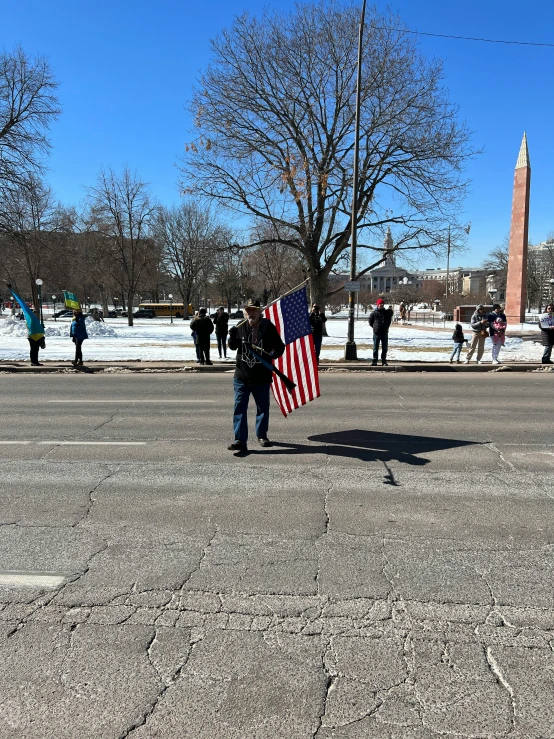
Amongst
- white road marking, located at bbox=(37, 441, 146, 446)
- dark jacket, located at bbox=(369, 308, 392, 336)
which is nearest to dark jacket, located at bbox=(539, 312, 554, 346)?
dark jacket, located at bbox=(369, 308, 392, 336)

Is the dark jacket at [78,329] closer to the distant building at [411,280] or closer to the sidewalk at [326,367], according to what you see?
the sidewalk at [326,367]

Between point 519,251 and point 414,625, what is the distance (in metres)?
41.7

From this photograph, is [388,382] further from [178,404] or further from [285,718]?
[285,718]

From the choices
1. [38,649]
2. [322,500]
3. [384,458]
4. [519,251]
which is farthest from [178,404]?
[519,251]

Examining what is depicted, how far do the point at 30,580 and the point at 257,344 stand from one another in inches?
145

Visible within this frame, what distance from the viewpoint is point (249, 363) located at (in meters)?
6.34

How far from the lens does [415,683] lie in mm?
2490

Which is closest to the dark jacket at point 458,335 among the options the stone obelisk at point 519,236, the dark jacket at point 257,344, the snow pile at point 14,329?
the dark jacket at point 257,344

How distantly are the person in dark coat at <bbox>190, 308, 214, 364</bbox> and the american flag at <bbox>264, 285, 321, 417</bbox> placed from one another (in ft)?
26.5

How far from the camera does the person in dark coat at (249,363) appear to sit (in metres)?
6.34

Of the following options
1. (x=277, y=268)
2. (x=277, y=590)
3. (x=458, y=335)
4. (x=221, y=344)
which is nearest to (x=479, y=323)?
(x=458, y=335)

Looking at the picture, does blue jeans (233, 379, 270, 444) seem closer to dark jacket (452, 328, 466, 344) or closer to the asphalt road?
the asphalt road

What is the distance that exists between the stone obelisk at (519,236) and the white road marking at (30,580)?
4152 centimetres

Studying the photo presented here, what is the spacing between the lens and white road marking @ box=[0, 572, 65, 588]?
3.33m
